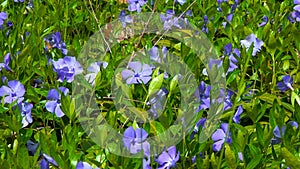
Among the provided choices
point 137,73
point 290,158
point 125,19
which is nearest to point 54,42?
point 125,19

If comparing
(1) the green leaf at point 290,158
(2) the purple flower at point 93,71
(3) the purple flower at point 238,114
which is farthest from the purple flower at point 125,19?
(1) the green leaf at point 290,158

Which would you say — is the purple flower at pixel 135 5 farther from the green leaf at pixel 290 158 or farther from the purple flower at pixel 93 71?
the green leaf at pixel 290 158

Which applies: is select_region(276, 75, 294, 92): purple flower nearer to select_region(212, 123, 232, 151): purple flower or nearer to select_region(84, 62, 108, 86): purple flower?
select_region(212, 123, 232, 151): purple flower

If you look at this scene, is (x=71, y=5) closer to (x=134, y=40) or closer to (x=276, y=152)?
(x=134, y=40)

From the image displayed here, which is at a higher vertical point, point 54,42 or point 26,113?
point 54,42

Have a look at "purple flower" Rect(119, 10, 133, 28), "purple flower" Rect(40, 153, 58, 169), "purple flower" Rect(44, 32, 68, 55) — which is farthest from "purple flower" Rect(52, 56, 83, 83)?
"purple flower" Rect(119, 10, 133, 28)

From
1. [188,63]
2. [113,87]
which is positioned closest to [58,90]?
[113,87]

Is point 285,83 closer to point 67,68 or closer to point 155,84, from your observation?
point 155,84
